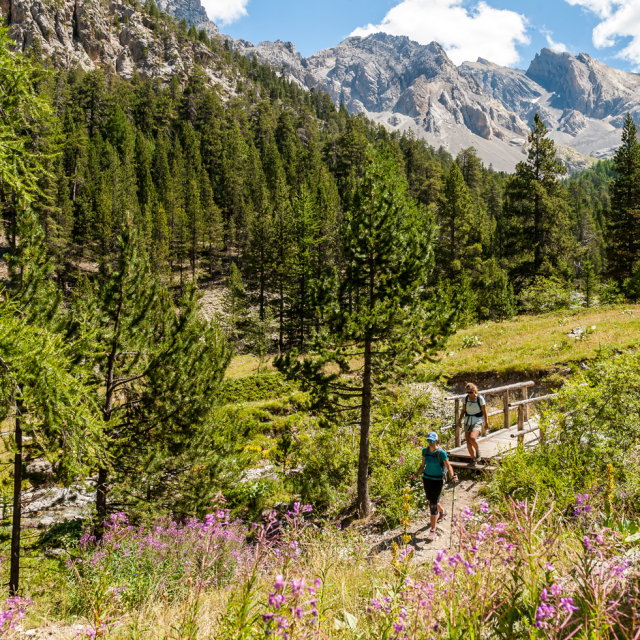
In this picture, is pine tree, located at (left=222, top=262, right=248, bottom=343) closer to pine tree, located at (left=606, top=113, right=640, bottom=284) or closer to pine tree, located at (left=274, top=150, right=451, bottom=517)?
Answer: pine tree, located at (left=274, top=150, right=451, bottom=517)

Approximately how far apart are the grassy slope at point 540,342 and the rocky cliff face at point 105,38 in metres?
116

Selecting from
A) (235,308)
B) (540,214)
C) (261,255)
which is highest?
(261,255)

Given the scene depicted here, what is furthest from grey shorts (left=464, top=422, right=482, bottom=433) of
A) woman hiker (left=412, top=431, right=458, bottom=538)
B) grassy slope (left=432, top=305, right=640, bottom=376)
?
grassy slope (left=432, top=305, right=640, bottom=376)

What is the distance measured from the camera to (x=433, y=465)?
7590 mm

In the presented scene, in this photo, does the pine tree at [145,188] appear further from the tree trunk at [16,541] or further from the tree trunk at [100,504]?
the tree trunk at [16,541]

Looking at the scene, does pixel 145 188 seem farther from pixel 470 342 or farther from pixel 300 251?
pixel 470 342

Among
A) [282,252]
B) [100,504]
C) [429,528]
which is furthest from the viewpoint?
[282,252]

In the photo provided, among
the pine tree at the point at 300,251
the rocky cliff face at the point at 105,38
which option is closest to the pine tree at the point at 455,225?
the pine tree at the point at 300,251

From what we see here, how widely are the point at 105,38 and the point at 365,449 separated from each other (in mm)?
144546

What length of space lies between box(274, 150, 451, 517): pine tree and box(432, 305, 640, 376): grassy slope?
6.18m

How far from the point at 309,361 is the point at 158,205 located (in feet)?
190

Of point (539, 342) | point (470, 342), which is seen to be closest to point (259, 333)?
point (470, 342)

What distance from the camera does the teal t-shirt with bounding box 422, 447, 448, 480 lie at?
24.6ft

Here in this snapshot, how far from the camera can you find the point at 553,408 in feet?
24.4
